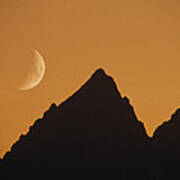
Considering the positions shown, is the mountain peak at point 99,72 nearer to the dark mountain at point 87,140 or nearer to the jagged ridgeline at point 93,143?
the dark mountain at point 87,140

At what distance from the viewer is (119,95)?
109 ft

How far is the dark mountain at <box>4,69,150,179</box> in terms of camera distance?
27656 mm

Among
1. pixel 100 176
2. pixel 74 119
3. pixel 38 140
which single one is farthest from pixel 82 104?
pixel 100 176

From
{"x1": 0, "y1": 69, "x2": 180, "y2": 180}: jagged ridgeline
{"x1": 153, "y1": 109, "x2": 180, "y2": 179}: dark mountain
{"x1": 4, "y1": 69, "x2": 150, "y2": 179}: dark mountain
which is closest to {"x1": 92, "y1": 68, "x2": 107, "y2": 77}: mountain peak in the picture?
{"x1": 4, "y1": 69, "x2": 150, "y2": 179}: dark mountain

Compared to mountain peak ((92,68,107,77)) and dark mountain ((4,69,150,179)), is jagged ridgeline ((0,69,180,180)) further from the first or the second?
mountain peak ((92,68,107,77))

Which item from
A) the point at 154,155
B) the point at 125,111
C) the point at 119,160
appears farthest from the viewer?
the point at 125,111

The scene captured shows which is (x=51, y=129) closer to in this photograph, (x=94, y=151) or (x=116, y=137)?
(x=94, y=151)

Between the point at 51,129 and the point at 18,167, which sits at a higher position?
the point at 51,129

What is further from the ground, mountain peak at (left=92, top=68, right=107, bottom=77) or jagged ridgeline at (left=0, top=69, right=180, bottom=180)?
mountain peak at (left=92, top=68, right=107, bottom=77)

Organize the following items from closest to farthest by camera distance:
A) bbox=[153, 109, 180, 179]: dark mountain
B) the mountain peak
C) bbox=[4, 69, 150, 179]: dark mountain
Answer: bbox=[4, 69, 150, 179]: dark mountain
bbox=[153, 109, 180, 179]: dark mountain
the mountain peak

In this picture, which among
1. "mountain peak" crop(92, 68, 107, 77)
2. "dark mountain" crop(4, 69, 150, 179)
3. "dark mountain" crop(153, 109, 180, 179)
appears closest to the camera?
"dark mountain" crop(4, 69, 150, 179)

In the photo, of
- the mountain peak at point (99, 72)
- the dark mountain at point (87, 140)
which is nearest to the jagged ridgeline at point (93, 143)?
the dark mountain at point (87, 140)

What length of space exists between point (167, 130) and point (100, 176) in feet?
38.6

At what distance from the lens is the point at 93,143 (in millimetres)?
28953
